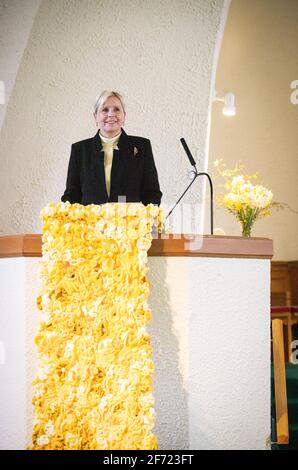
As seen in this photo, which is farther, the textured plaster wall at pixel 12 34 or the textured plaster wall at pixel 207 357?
the textured plaster wall at pixel 12 34

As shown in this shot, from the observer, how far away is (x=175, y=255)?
204 cm

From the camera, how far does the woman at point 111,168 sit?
2.43 metres

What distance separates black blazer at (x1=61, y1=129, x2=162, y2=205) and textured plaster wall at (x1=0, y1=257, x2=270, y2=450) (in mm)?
542

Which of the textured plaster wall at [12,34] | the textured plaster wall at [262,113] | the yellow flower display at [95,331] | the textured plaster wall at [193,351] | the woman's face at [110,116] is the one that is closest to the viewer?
the yellow flower display at [95,331]

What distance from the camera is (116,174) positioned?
8.01ft

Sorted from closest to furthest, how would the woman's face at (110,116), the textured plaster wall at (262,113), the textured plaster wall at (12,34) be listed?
the woman's face at (110,116) → the textured plaster wall at (12,34) → the textured plaster wall at (262,113)

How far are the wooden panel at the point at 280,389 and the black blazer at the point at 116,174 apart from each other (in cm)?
92

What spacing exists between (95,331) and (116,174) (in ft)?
2.85

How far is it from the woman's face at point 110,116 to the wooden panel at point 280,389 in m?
1.26

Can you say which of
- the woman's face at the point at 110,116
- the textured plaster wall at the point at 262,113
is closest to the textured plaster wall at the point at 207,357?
the woman's face at the point at 110,116

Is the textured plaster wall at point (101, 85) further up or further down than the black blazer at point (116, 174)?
further up

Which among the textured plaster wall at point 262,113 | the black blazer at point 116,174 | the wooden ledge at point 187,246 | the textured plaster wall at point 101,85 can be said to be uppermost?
the textured plaster wall at point 262,113

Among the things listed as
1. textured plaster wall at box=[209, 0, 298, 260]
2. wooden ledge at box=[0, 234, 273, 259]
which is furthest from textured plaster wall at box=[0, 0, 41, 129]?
textured plaster wall at box=[209, 0, 298, 260]

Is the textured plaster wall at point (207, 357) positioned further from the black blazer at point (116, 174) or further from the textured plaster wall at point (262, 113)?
the textured plaster wall at point (262, 113)
